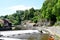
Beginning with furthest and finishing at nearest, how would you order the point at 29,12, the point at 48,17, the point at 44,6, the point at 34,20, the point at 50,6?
the point at 29,12 < the point at 34,20 < the point at 44,6 < the point at 48,17 < the point at 50,6

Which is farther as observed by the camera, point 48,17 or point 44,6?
point 44,6

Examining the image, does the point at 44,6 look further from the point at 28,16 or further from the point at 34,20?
the point at 28,16

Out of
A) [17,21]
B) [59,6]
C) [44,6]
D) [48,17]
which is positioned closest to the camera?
[59,6]

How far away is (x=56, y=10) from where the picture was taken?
74.7 meters

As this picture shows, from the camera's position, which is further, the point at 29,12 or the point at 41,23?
the point at 29,12

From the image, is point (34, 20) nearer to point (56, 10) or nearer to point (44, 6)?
point (44, 6)

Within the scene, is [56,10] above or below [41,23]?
above

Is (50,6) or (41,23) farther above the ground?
(50,6)

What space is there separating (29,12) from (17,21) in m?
17.7

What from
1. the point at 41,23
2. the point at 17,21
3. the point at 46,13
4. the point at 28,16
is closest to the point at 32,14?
the point at 28,16

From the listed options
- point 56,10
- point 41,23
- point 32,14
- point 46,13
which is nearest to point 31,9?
point 32,14

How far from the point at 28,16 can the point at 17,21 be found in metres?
13.7

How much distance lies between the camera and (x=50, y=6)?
99312mm

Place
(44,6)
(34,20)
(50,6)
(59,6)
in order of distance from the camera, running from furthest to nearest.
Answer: (34,20), (44,6), (50,6), (59,6)
